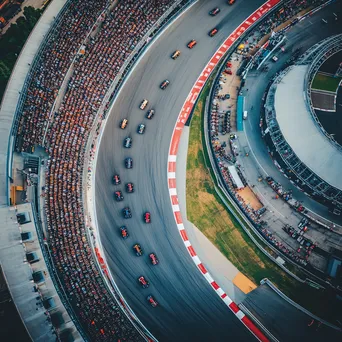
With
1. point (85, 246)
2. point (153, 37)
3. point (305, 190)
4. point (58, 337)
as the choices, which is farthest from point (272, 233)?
point (153, 37)

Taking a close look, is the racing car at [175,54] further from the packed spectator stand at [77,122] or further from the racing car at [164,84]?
the packed spectator stand at [77,122]

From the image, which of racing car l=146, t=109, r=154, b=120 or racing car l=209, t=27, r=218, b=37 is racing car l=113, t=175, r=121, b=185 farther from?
racing car l=209, t=27, r=218, b=37

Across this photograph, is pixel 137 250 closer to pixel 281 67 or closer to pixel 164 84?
pixel 164 84

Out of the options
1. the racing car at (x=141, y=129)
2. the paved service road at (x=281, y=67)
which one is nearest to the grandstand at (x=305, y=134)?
the paved service road at (x=281, y=67)

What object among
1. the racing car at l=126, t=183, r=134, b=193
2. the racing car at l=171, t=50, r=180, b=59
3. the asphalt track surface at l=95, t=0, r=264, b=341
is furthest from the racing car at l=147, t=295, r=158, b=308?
the racing car at l=171, t=50, r=180, b=59

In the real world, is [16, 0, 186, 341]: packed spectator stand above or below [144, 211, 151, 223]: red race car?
above

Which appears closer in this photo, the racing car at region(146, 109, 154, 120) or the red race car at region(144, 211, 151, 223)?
the red race car at region(144, 211, 151, 223)

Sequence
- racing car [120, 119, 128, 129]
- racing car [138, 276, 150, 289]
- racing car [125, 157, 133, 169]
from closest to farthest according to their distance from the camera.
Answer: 1. racing car [138, 276, 150, 289]
2. racing car [125, 157, 133, 169]
3. racing car [120, 119, 128, 129]
